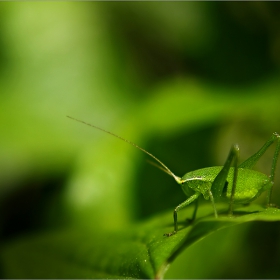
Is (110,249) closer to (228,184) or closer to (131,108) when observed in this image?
(228,184)

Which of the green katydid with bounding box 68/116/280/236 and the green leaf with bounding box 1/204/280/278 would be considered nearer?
the green leaf with bounding box 1/204/280/278

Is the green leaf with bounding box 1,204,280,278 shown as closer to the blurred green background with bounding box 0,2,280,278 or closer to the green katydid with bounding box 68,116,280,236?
the green katydid with bounding box 68,116,280,236

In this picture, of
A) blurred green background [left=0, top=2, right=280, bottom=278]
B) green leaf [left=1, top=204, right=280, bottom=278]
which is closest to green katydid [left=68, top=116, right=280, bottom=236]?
green leaf [left=1, top=204, right=280, bottom=278]

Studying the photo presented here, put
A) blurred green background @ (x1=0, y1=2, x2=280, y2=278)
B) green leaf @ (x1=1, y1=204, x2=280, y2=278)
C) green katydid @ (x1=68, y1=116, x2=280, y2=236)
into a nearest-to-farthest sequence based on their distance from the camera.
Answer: green leaf @ (x1=1, y1=204, x2=280, y2=278) < green katydid @ (x1=68, y1=116, x2=280, y2=236) < blurred green background @ (x1=0, y1=2, x2=280, y2=278)

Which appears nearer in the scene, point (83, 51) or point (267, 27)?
point (267, 27)

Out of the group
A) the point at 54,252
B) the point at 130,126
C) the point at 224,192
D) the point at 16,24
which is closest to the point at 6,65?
the point at 16,24

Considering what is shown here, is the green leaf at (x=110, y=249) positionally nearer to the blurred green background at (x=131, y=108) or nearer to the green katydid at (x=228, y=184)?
the green katydid at (x=228, y=184)

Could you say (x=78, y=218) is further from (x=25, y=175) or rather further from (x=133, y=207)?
(x=25, y=175)
